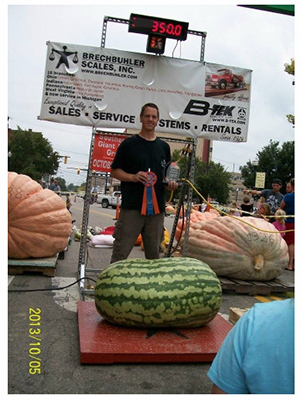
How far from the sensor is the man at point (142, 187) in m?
4.48

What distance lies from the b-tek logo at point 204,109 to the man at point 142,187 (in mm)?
1171

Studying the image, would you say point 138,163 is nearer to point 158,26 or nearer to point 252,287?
point 158,26

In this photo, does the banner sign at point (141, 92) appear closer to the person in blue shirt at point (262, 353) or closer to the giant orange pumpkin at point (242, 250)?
the giant orange pumpkin at point (242, 250)

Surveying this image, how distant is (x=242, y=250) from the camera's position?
5820 mm

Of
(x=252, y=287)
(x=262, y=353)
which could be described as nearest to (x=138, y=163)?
(x=252, y=287)

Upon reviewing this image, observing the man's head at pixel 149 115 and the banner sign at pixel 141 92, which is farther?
the banner sign at pixel 141 92

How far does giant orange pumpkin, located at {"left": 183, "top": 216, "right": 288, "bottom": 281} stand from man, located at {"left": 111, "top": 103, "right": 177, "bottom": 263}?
5.29 ft

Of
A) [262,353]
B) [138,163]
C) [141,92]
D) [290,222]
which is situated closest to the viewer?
[262,353]

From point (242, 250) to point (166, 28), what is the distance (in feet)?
10.7

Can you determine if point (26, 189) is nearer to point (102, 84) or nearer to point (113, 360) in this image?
point (102, 84)

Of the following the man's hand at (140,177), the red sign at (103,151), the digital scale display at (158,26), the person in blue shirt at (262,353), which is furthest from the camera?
the red sign at (103,151)
